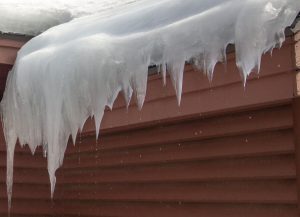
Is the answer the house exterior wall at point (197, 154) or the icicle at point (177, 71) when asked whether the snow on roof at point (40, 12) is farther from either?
the icicle at point (177, 71)

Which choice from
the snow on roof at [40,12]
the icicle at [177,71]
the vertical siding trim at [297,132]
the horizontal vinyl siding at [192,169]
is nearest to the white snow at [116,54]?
the icicle at [177,71]

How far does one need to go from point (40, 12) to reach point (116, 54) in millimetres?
1298

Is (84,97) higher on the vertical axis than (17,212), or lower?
higher

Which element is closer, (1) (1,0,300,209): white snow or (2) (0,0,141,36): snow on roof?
(1) (1,0,300,209): white snow

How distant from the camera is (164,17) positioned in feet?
9.29

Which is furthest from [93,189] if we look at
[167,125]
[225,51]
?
[225,51]

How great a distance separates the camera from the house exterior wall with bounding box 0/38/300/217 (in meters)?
2.87

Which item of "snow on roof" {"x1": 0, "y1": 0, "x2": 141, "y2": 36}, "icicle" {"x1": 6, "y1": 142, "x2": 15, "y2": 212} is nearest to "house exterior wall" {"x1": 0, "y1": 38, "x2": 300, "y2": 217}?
"icicle" {"x1": 6, "y1": 142, "x2": 15, "y2": 212}

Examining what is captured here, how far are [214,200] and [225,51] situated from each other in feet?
3.87

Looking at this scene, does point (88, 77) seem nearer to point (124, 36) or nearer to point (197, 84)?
point (124, 36)

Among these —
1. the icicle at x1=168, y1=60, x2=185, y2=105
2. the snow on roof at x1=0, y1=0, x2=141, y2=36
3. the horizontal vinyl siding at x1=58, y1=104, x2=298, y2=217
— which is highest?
the snow on roof at x1=0, y1=0, x2=141, y2=36

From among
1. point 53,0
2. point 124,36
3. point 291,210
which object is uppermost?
point 53,0

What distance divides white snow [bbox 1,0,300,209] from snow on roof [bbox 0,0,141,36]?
8.7 inches

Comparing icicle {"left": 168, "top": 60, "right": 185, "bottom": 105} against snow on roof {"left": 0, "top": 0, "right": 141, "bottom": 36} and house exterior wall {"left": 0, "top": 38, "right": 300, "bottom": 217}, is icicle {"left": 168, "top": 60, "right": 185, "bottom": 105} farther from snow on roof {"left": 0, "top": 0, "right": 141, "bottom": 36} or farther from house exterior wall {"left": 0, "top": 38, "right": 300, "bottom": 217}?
snow on roof {"left": 0, "top": 0, "right": 141, "bottom": 36}
